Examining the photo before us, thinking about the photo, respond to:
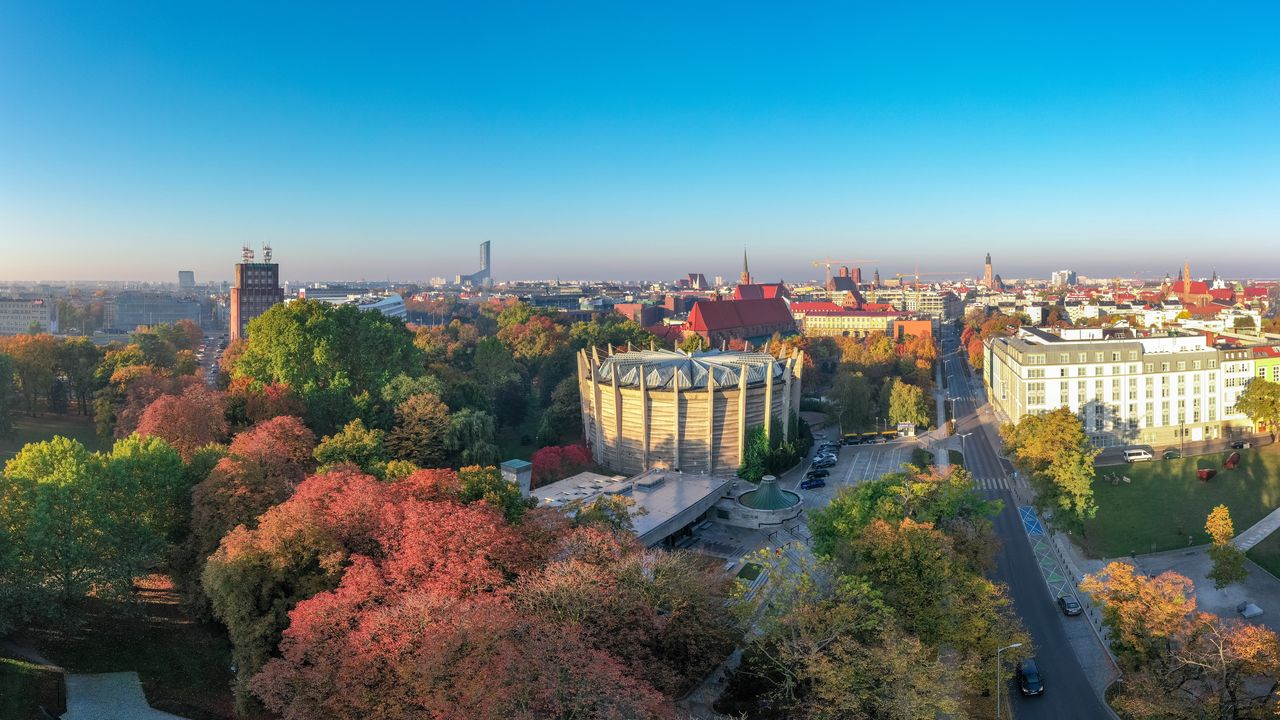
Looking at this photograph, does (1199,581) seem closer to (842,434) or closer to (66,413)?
(842,434)

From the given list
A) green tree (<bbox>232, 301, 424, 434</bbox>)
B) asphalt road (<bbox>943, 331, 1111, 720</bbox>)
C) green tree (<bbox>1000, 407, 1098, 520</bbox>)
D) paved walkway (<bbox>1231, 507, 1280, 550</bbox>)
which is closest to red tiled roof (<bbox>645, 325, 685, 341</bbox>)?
green tree (<bbox>232, 301, 424, 434</bbox>)

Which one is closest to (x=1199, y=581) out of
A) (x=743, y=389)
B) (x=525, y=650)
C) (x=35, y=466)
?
(x=743, y=389)

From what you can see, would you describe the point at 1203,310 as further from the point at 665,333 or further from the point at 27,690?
Answer: the point at 27,690

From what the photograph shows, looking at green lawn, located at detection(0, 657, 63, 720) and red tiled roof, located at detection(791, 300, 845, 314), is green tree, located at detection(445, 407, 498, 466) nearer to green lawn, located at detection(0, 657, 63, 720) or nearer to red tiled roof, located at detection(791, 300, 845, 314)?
green lawn, located at detection(0, 657, 63, 720)

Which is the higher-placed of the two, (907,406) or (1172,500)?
(907,406)

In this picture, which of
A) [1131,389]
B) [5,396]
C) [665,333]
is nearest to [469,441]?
[5,396]

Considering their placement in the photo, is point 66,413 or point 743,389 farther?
point 66,413
